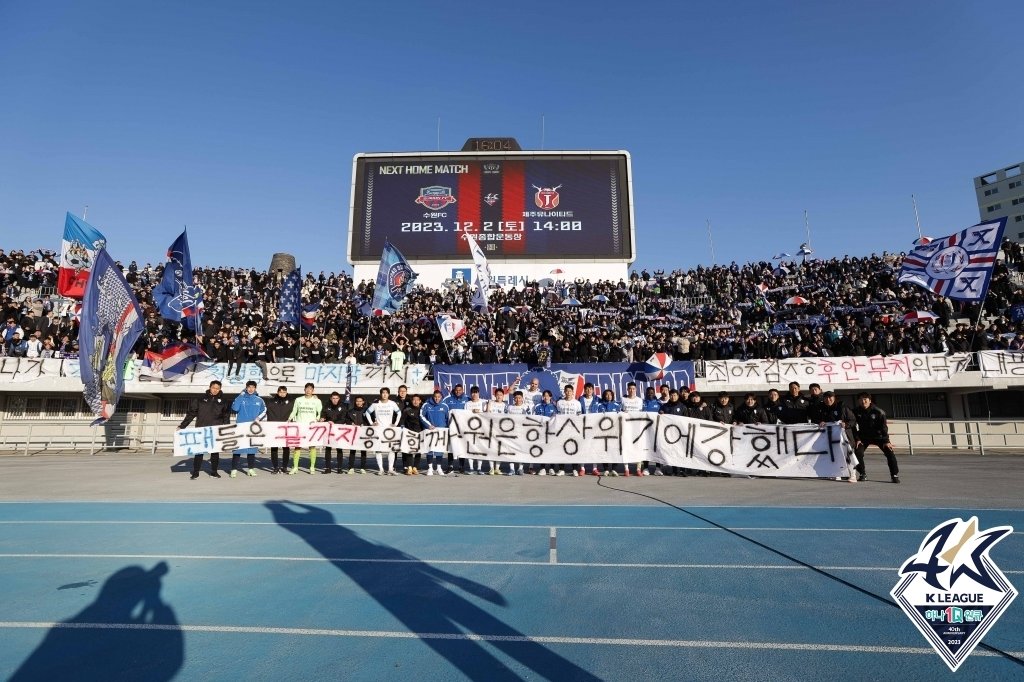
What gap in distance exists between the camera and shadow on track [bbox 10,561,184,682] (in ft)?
Result: 10.00

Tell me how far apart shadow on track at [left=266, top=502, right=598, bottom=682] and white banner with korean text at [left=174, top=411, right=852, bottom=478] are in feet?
20.0

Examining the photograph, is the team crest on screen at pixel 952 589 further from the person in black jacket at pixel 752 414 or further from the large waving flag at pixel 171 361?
the large waving flag at pixel 171 361

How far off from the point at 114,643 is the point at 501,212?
109 feet

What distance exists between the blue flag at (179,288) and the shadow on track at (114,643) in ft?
54.4

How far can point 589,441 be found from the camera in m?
12.0

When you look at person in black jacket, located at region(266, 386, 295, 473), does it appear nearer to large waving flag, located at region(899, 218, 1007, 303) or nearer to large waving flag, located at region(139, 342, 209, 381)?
large waving flag, located at region(139, 342, 209, 381)

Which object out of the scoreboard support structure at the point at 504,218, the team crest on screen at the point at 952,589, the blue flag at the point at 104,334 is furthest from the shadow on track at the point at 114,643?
the scoreboard support structure at the point at 504,218

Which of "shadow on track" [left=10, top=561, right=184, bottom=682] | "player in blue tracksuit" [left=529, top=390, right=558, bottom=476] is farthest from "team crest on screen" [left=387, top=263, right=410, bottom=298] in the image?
"shadow on track" [left=10, top=561, right=184, bottom=682]

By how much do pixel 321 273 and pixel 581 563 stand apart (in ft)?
109

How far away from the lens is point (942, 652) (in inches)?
106

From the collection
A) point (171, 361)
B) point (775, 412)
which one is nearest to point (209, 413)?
point (775, 412)

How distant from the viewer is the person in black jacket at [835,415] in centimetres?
1091

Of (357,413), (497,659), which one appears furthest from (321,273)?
(497,659)

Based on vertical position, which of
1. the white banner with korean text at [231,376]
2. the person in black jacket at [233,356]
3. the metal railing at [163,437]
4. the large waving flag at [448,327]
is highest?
the large waving flag at [448,327]
